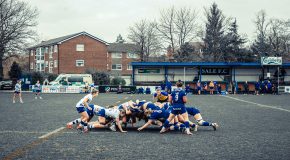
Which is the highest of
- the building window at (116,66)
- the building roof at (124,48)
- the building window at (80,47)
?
the building roof at (124,48)

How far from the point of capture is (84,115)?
1217 cm

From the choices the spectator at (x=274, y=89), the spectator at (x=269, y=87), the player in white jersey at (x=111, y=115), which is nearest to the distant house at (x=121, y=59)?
the spectator at (x=269, y=87)

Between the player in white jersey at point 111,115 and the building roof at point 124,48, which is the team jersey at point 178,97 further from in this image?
the building roof at point 124,48

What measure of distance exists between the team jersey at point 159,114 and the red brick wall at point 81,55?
5625cm

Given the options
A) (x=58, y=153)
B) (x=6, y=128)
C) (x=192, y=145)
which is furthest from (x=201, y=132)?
(x=6, y=128)

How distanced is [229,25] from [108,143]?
206ft

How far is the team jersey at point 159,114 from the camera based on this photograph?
11914 millimetres

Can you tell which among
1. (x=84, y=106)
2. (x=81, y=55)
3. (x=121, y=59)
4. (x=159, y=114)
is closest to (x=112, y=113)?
(x=84, y=106)

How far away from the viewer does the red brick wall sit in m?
65.9

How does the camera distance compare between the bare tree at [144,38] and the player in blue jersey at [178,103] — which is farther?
the bare tree at [144,38]

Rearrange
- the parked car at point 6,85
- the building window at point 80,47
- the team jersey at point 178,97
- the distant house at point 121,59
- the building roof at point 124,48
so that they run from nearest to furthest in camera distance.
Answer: the team jersey at point 178,97
the parked car at point 6,85
the building window at point 80,47
the building roof at point 124,48
the distant house at point 121,59

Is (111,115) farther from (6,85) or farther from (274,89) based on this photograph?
(6,85)

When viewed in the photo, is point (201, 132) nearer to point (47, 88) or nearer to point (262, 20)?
point (47, 88)

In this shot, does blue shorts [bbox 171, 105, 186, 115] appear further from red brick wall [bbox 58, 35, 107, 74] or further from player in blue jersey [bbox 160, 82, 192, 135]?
red brick wall [bbox 58, 35, 107, 74]
